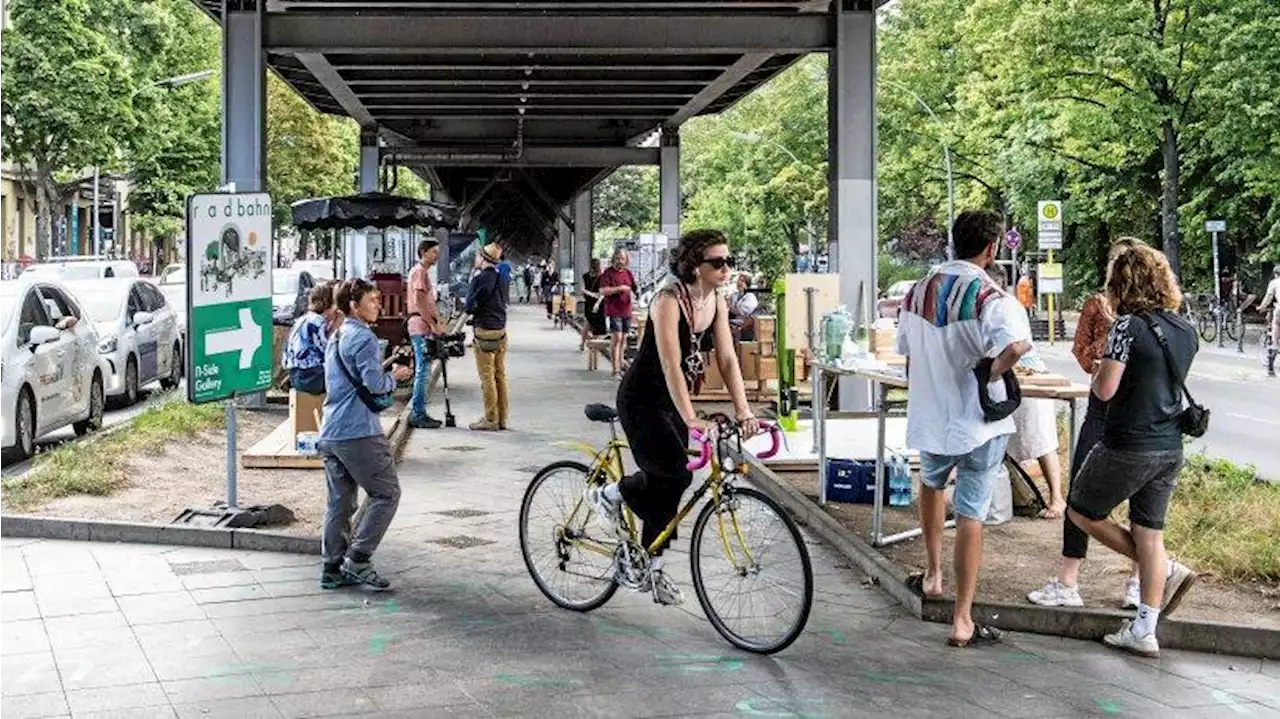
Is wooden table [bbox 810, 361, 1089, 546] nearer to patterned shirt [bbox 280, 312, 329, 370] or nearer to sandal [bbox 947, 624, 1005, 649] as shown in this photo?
sandal [bbox 947, 624, 1005, 649]

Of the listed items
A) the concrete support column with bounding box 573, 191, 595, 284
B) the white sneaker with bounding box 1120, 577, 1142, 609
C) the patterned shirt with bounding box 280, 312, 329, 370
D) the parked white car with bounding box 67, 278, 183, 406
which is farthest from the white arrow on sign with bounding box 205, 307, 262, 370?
the concrete support column with bounding box 573, 191, 595, 284

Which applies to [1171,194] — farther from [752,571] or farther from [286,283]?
[752,571]

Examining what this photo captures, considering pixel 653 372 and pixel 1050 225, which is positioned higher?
pixel 1050 225

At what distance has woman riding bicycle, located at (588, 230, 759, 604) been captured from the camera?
704 centimetres

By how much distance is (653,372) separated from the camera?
7.17 metres

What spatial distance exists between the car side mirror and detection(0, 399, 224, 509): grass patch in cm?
101

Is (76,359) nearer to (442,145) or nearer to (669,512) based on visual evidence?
(669,512)

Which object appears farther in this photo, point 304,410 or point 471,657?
point 304,410

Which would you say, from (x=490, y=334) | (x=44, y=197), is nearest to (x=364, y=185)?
(x=44, y=197)

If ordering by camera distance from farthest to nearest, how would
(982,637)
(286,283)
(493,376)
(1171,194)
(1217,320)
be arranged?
(1171,194) → (1217,320) → (286,283) → (493,376) → (982,637)

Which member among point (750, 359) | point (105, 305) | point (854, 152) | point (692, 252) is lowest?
point (750, 359)

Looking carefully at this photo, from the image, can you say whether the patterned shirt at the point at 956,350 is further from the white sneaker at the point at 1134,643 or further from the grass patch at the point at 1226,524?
the grass patch at the point at 1226,524

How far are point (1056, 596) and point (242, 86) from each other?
1354 centimetres

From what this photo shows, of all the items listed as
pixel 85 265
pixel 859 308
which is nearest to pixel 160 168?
pixel 85 265
